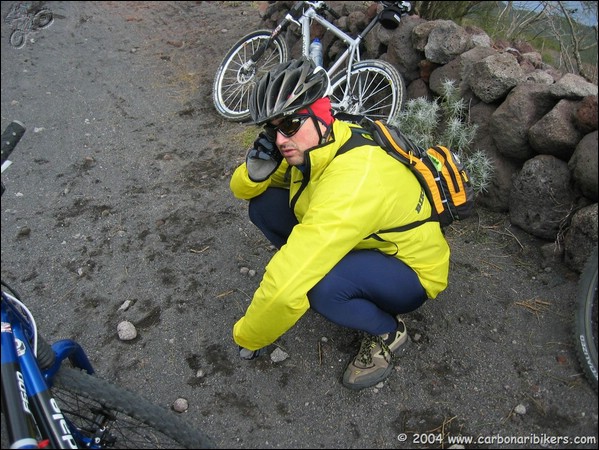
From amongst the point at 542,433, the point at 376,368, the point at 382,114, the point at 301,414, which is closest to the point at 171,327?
the point at 301,414

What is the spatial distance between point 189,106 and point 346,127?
3777 mm

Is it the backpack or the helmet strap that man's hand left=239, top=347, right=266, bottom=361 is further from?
the helmet strap

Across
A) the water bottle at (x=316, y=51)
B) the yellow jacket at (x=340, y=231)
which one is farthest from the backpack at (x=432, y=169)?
the water bottle at (x=316, y=51)

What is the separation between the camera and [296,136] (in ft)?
7.75

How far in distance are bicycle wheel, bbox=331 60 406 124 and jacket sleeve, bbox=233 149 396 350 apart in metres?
2.56

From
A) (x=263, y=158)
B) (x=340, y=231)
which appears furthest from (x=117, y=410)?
(x=263, y=158)

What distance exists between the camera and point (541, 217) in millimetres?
3271

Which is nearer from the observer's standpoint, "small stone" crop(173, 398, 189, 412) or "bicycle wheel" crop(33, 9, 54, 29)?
"small stone" crop(173, 398, 189, 412)

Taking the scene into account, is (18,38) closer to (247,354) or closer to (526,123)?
(247,354)

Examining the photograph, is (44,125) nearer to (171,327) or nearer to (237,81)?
(237,81)

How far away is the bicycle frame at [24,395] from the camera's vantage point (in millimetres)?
1676

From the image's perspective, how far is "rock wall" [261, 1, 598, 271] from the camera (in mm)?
2963

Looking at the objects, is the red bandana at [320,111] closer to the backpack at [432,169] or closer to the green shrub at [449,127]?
the backpack at [432,169]

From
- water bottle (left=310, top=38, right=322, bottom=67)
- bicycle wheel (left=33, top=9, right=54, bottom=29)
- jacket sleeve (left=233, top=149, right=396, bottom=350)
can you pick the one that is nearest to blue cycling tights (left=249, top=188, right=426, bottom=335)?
jacket sleeve (left=233, top=149, right=396, bottom=350)
